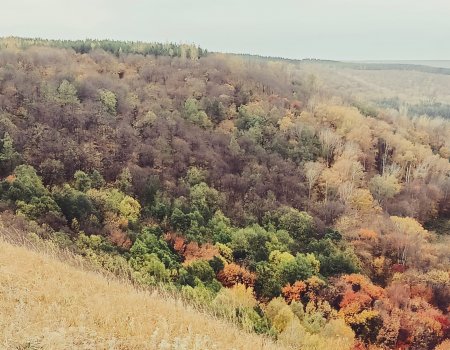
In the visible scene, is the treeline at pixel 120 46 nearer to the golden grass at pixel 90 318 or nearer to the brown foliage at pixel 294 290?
the brown foliage at pixel 294 290

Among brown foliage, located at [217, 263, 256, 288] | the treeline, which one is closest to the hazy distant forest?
brown foliage, located at [217, 263, 256, 288]

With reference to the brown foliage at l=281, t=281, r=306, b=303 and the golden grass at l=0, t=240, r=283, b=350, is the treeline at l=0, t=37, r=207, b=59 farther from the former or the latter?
the golden grass at l=0, t=240, r=283, b=350

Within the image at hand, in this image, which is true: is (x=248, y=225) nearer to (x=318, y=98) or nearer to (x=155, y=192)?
(x=155, y=192)

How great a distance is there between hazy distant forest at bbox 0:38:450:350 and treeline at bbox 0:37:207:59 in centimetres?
483

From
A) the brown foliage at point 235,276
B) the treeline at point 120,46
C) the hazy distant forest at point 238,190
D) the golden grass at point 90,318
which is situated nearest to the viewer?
the golden grass at point 90,318

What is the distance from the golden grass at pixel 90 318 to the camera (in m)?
7.06

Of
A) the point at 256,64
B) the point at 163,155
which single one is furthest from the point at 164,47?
the point at 163,155

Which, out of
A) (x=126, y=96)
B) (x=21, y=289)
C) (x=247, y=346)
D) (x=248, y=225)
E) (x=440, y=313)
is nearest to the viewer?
(x=247, y=346)

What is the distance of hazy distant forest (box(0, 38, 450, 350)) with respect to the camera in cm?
4503

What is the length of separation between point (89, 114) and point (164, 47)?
7591cm

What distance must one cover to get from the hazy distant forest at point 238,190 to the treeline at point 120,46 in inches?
190

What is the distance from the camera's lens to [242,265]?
5228 cm

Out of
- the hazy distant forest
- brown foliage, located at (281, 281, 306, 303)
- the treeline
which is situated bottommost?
brown foliage, located at (281, 281, 306, 303)

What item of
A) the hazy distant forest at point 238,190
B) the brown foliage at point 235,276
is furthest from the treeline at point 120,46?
the brown foliage at point 235,276
